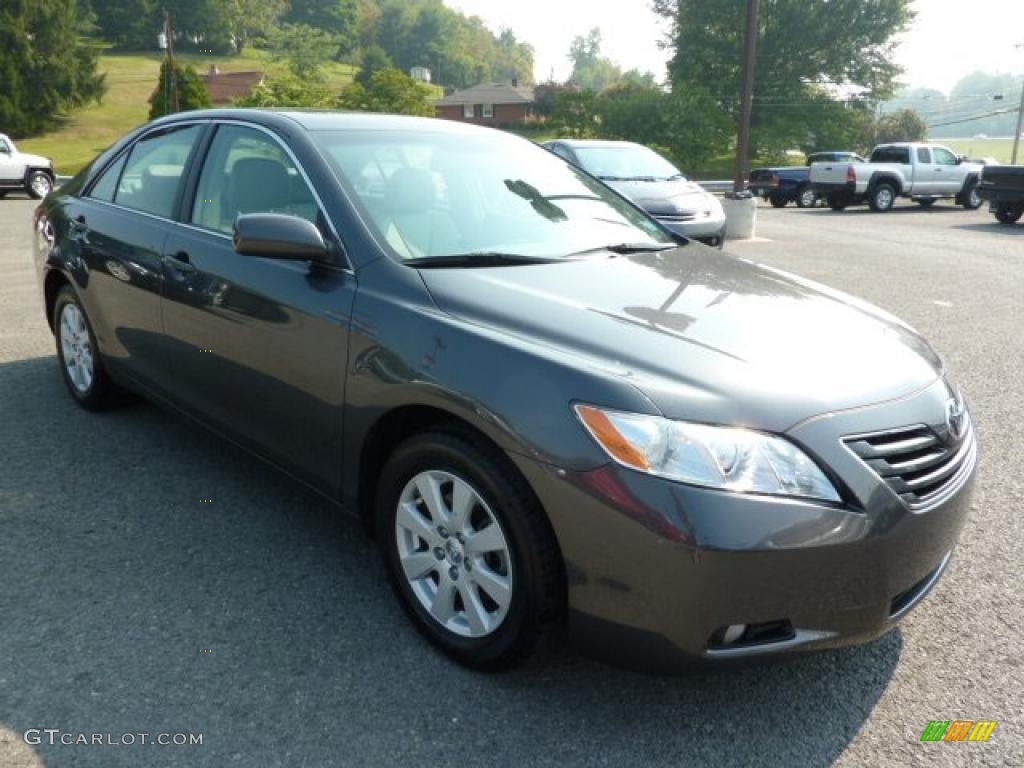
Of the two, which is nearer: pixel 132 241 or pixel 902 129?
pixel 132 241

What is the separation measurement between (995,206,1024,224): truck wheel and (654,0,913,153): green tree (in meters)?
36.9

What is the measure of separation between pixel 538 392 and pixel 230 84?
3088 inches

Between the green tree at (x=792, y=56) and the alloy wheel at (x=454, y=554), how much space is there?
183ft

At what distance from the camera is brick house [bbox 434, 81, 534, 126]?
265ft

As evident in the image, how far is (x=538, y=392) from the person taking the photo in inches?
87.0

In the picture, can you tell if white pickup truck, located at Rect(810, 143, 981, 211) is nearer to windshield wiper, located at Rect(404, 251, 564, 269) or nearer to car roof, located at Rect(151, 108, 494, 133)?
car roof, located at Rect(151, 108, 494, 133)

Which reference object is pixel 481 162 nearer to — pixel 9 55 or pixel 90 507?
pixel 90 507

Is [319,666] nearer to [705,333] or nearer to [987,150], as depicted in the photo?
[705,333]

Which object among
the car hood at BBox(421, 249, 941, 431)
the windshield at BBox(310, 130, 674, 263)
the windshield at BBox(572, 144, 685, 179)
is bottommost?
the car hood at BBox(421, 249, 941, 431)

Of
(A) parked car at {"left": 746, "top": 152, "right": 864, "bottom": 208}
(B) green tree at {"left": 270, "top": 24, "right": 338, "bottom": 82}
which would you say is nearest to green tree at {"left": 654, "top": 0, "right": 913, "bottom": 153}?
(A) parked car at {"left": 746, "top": 152, "right": 864, "bottom": 208}

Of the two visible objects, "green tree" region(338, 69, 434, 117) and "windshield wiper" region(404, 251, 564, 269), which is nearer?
"windshield wiper" region(404, 251, 564, 269)

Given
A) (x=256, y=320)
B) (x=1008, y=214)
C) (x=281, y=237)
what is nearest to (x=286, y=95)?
(x=1008, y=214)

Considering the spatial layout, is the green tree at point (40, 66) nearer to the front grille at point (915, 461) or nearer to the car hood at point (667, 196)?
the car hood at point (667, 196)

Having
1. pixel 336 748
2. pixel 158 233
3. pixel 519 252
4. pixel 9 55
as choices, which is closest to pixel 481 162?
pixel 519 252
